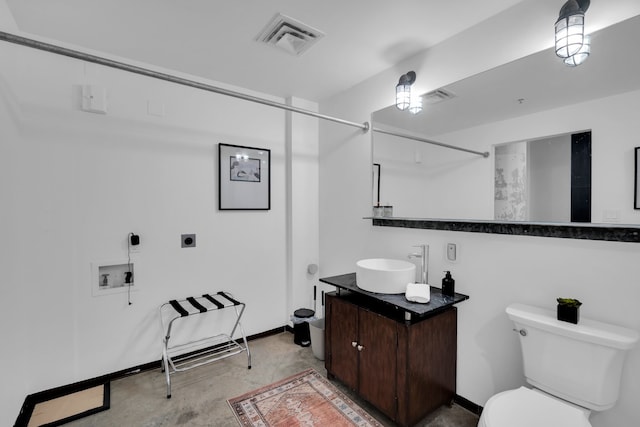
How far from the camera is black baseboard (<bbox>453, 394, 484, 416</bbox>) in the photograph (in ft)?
5.86

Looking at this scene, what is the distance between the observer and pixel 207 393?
6.70 ft

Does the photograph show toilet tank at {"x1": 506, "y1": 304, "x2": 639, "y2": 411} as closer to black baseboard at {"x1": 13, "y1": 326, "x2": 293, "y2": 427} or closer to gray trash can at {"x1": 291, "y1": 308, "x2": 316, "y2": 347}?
gray trash can at {"x1": 291, "y1": 308, "x2": 316, "y2": 347}

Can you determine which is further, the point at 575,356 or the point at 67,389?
the point at 67,389

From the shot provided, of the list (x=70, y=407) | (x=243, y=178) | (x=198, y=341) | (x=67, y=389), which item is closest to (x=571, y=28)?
(x=243, y=178)

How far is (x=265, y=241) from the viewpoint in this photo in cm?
289

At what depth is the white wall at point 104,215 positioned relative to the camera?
1.83m

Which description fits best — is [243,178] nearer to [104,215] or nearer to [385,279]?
[104,215]

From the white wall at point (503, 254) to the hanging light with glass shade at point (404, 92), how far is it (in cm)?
11

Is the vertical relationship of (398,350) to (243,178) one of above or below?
below

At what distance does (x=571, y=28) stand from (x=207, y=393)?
288cm

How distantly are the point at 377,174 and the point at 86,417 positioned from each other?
2.53m

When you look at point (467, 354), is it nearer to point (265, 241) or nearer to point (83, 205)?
point (265, 241)

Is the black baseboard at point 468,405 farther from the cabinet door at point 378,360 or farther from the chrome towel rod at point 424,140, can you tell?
the chrome towel rod at point 424,140

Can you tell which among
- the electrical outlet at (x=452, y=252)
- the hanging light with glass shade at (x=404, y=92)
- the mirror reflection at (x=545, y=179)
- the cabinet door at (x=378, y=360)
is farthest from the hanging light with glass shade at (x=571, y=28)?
the cabinet door at (x=378, y=360)
